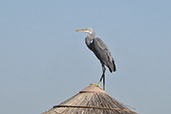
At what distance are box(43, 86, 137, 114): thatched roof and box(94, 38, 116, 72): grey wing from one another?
1.10 meters

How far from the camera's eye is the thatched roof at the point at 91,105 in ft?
24.8

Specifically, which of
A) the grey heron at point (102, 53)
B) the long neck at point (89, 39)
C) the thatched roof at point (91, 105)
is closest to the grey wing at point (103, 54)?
the grey heron at point (102, 53)

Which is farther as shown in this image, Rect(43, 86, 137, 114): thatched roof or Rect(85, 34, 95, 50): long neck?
Rect(85, 34, 95, 50): long neck

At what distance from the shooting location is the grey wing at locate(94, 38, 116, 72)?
9.19 metres

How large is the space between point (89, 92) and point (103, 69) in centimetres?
113

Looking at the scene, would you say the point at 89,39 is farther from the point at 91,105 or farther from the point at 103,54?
the point at 91,105

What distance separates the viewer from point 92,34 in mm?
9430

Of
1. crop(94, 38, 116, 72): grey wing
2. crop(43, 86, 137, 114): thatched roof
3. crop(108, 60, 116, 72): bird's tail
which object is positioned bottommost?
crop(43, 86, 137, 114): thatched roof

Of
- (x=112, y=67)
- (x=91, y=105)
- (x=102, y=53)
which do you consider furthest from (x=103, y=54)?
(x=91, y=105)

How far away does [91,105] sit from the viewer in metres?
7.63

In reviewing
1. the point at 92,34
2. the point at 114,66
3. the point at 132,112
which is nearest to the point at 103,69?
the point at 114,66

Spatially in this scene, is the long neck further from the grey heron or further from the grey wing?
the grey wing

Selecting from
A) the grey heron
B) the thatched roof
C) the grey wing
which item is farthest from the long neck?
the thatched roof

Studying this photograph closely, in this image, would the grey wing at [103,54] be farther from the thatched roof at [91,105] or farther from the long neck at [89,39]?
the thatched roof at [91,105]
